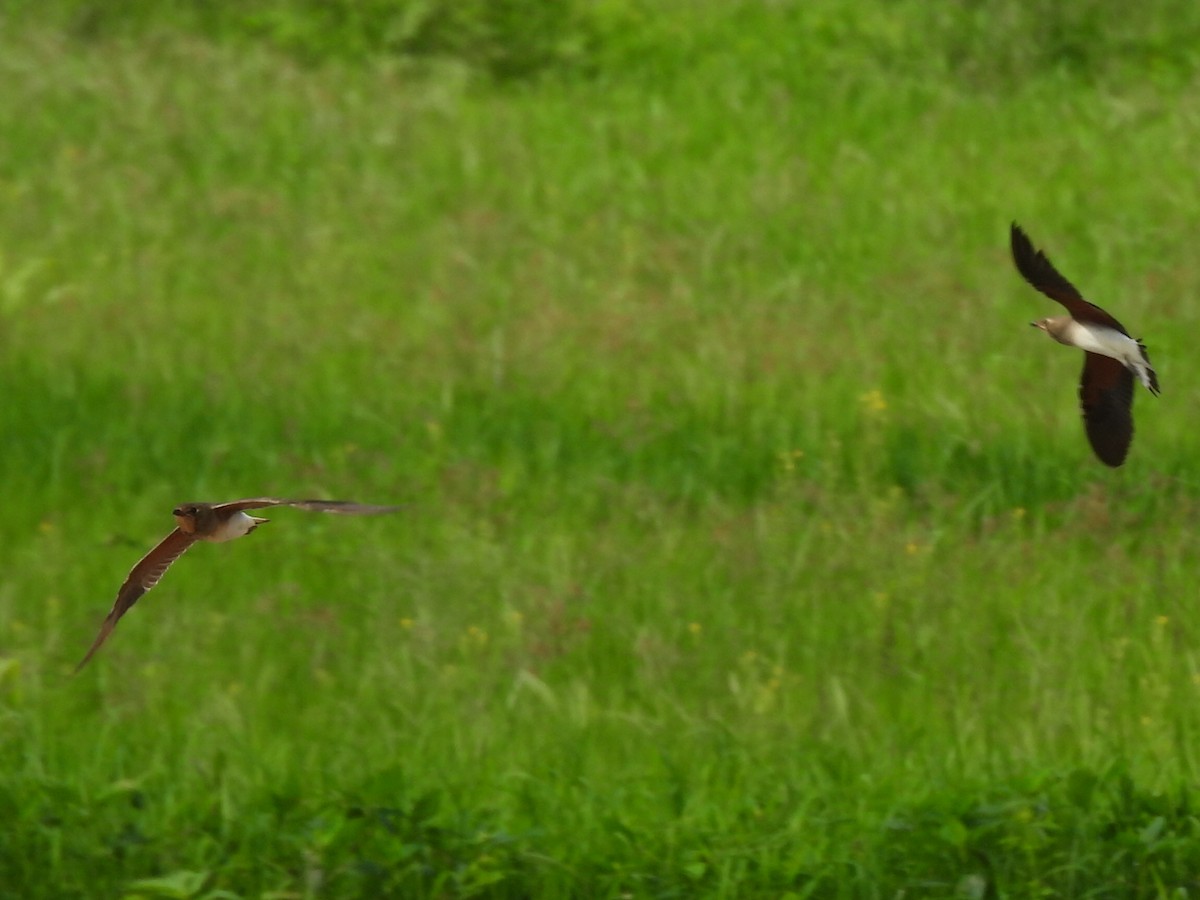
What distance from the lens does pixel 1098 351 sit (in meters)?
2.70

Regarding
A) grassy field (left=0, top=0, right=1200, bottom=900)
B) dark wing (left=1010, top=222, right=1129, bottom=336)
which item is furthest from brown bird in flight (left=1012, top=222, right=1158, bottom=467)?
grassy field (left=0, top=0, right=1200, bottom=900)

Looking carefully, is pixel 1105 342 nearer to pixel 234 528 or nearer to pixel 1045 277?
pixel 1045 277

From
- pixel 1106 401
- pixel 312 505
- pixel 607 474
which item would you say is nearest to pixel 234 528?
pixel 312 505

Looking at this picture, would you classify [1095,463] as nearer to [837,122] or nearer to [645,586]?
[645,586]

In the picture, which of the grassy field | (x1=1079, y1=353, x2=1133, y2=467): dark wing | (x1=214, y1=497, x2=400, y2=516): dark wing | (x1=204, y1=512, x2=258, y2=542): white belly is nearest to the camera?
(x1=214, y1=497, x2=400, y2=516): dark wing

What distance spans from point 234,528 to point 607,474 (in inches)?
152

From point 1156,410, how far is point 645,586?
6.21ft

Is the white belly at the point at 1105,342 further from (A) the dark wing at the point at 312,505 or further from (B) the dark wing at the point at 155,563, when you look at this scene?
(B) the dark wing at the point at 155,563

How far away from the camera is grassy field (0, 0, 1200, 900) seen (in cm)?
380

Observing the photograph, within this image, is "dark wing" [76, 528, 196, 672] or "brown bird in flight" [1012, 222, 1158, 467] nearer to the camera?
"dark wing" [76, 528, 196, 672]

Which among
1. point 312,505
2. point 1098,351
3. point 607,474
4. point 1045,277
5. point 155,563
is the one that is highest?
point 1045,277

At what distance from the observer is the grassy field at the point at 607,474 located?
3805mm

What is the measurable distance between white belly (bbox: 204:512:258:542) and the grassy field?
5.59 feet

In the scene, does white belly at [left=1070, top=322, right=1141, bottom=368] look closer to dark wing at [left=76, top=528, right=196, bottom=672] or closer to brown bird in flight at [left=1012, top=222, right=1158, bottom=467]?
brown bird in flight at [left=1012, top=222, right=1158, bottom=467]
